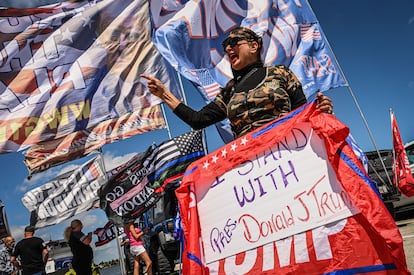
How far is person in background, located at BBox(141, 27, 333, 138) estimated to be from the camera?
83.1 inches

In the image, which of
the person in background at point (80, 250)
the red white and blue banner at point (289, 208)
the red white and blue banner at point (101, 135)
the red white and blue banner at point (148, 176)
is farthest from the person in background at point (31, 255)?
the red white and blue banner at point (289, 208)

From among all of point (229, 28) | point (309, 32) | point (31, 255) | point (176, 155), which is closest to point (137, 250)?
point (31, 255)

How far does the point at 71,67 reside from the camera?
7.06 metres

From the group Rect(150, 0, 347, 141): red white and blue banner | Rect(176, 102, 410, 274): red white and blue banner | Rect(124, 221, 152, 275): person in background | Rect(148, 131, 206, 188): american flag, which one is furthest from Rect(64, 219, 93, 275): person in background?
Rect(176, 102, 410, 274): red white and blue banner

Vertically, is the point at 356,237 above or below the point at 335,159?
below

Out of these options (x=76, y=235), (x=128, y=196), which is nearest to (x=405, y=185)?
(x=128, y=196)

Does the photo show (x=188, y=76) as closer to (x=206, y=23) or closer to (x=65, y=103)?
(x=206, y=23)

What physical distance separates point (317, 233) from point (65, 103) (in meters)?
6.02

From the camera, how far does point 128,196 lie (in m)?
6.07

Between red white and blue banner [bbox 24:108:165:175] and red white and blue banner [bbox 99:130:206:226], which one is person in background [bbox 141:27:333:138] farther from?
red white and blue banner [bbox 24:108:165:175]

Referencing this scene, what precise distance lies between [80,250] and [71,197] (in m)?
1.89

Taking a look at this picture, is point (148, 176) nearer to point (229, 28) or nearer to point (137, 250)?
point (137, 250)

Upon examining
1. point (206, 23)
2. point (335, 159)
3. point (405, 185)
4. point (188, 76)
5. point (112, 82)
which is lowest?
point (405, 185)

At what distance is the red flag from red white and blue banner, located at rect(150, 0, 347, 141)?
2.34 metres
